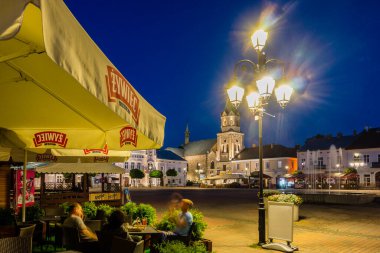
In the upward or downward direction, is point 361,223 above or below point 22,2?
below

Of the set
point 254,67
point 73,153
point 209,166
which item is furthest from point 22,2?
point 209,166

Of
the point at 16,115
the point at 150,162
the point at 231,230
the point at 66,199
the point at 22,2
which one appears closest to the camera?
the point at 22,2

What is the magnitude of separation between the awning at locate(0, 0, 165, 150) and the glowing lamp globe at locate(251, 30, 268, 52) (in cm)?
618

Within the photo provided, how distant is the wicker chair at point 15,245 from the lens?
4883mm

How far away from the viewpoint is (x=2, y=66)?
3.54 metres

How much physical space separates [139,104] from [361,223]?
14.8 m

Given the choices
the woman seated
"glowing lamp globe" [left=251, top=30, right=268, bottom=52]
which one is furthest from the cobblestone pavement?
"glowing lamp globe" [left=251, top=30, right=268, bottom=52]

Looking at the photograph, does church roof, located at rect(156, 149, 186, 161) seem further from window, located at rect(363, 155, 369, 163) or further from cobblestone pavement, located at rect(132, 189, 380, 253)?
cobblestone pavement, located at rect(132, 189, 380, 253)

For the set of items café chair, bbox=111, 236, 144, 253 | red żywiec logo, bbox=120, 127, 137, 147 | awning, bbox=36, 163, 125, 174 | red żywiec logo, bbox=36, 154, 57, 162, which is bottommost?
café chair, bbox=111, 236, 144, 253

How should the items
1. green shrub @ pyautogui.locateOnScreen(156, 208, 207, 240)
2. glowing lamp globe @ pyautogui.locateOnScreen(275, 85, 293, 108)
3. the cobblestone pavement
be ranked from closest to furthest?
1. green shrub @ pyautogui.locateOnScreen(156, 208, 207, 240)
2. the cobblestone pavement
3. glowing lamp globe @ pyautogui.locateOnScreen(275, 85, 293, 108)

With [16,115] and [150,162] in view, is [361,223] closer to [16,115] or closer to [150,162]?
[16,115]

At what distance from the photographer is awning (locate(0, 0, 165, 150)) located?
2.24 m

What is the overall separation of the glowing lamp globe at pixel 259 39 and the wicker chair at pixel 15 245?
8041 millimetres

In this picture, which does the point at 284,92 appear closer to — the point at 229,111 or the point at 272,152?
the point at 272,152
